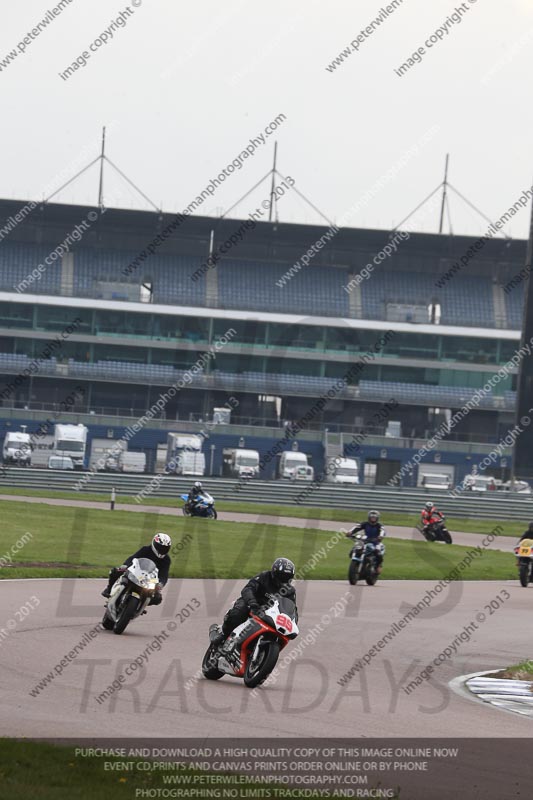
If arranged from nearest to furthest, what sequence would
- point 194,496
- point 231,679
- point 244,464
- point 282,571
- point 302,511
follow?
point 282,571, point 231,679, point 194,496, point 302,511, point 244,464

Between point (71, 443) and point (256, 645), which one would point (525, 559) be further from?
point (71, 443)

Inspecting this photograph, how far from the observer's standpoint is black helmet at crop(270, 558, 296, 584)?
13.1 meters

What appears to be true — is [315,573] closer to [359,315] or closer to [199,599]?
[199,599]

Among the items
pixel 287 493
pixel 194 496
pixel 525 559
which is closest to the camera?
pixel 525 559

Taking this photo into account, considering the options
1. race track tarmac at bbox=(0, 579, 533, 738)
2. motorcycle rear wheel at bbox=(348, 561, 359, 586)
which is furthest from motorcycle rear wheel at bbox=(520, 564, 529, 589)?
race track tarmac at bbox=(0, 579, 533, 738)

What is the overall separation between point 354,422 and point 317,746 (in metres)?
77.9

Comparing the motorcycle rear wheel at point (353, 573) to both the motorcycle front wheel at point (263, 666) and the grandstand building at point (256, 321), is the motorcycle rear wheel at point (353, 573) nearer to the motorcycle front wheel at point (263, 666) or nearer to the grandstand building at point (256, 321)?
the motorcycle front wheel at point (263, 666)

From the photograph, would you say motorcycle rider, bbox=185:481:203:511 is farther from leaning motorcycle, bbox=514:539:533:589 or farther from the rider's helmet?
the rider's helmet

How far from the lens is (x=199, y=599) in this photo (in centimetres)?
2159

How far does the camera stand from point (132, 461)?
7431cm

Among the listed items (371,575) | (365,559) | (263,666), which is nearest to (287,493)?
(371,575)

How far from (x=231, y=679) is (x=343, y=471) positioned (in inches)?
2404

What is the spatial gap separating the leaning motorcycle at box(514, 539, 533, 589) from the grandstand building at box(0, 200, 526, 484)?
2146 inches

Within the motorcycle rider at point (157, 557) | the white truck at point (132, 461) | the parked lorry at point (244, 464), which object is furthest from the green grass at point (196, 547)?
the parked lorry at point (244, 464)
